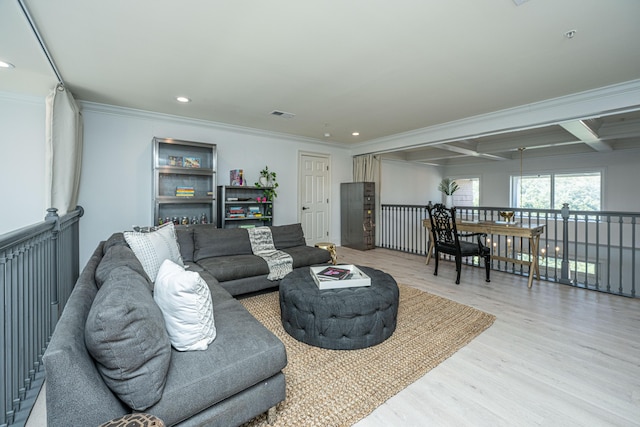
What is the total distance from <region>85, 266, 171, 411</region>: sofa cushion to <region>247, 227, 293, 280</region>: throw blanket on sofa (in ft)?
7.50

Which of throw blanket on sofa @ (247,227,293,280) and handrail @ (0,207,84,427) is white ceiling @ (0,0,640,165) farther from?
throw blanket on sofa @ (247,227,293,280)

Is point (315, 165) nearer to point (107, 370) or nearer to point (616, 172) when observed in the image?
point (107, 370)

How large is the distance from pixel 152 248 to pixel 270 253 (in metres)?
1.50

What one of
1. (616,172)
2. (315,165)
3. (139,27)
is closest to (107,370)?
(139,27)

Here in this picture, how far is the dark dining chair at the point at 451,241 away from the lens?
400 cm

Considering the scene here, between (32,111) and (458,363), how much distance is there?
5.40 metres

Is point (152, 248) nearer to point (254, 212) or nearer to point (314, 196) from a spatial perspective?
point (254, 212)

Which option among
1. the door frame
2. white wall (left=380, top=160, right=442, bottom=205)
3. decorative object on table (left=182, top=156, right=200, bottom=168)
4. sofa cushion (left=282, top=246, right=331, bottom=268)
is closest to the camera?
sofa cushion (left=282, top=246, right=331, bottom=268)

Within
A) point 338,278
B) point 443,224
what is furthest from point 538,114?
point 338,278

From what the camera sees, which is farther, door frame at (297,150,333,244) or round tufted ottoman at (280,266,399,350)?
door frame at (297,150,333,244)

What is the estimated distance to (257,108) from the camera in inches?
161

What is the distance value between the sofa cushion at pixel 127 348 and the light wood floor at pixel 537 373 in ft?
3.36

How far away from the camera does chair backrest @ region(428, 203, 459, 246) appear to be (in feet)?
13.7

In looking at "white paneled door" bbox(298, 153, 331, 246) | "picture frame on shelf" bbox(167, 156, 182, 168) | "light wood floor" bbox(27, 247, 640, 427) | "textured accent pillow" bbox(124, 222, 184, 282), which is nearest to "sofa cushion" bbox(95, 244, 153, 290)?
"textured accent pillow" bbox(124, 222, 184, 282)
